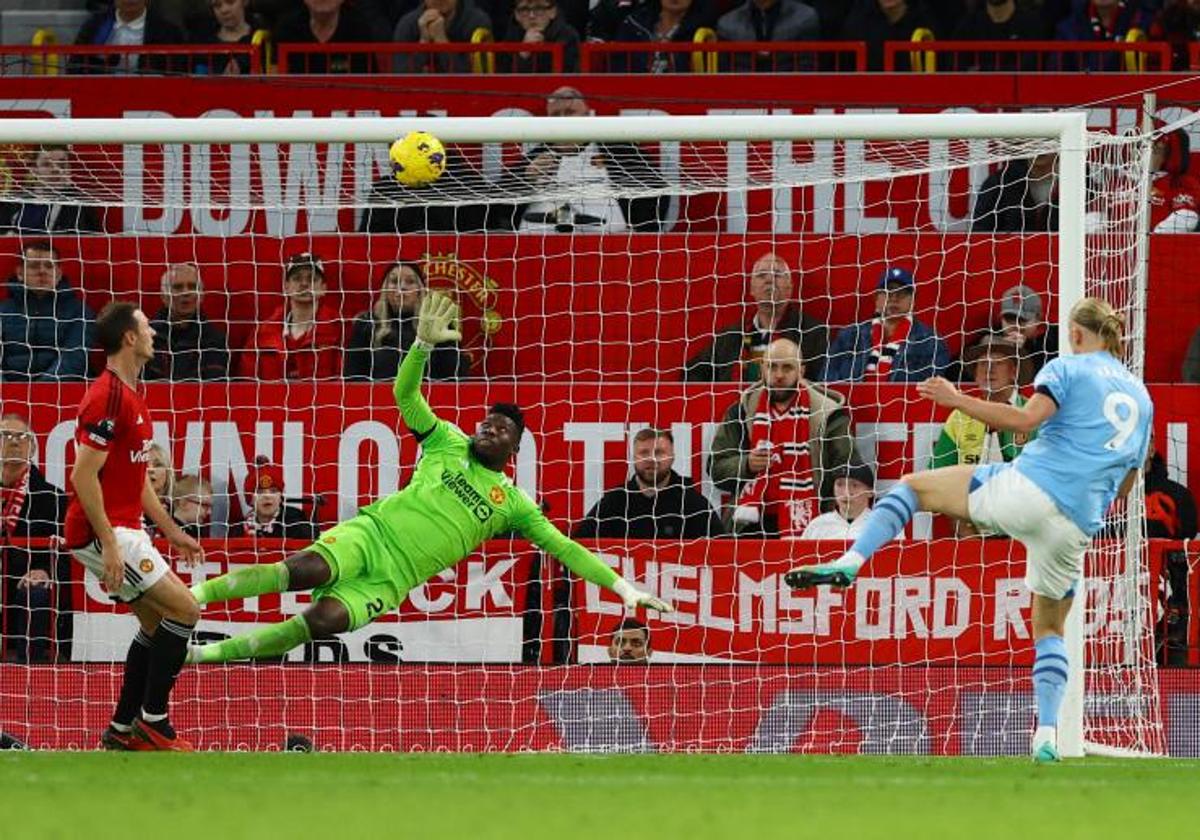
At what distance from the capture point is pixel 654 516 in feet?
39.3

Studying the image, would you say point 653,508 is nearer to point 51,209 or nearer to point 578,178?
point 578,178

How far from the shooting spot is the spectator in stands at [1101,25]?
14.8m

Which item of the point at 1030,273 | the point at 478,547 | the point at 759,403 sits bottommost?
the point at 478,547

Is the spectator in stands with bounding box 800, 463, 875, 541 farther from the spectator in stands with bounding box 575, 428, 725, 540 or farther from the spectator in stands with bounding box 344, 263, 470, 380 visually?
the spectator in stands with bounding box 344, 263, 470, 380

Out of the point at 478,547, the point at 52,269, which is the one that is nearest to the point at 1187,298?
the point at 478,547

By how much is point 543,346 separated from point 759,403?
1.76 meters

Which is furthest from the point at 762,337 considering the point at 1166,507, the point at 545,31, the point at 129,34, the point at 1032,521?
the point at 129,34

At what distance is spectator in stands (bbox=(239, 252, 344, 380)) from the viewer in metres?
12.8

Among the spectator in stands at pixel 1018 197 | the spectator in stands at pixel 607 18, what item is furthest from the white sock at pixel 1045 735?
the spectator in stands at pixel 607 18

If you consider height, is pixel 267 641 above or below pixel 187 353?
below

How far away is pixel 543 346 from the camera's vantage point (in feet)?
43.4

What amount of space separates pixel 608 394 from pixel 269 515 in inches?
80.3

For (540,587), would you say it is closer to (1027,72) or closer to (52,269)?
(52,269)

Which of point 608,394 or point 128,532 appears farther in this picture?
point 608,394
